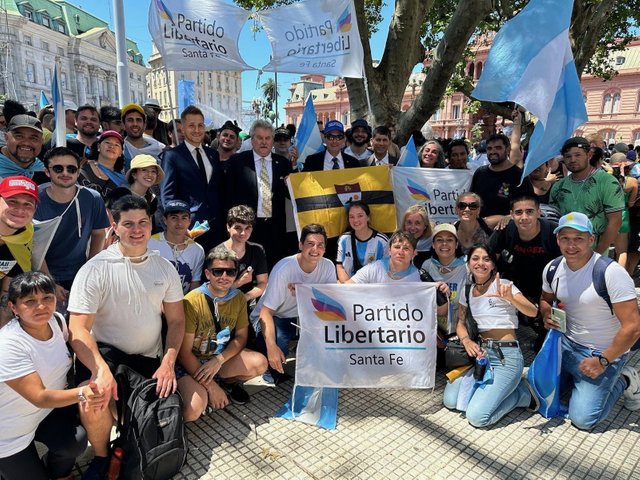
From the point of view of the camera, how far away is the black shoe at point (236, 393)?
11.3 ft

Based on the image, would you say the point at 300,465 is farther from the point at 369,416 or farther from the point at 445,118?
the point at 445,118

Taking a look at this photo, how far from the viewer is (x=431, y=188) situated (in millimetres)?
5336

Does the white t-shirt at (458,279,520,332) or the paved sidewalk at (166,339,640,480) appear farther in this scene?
the white t-shirt at (458,279,520,332)

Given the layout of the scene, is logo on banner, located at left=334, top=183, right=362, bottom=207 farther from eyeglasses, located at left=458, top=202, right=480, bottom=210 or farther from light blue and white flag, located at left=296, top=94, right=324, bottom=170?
light blue and white flag, located at left=296, top=94, right=324, bottom=170

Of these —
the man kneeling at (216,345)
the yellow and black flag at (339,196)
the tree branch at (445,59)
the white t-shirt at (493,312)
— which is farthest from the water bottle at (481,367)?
the tree branch at (445,59)

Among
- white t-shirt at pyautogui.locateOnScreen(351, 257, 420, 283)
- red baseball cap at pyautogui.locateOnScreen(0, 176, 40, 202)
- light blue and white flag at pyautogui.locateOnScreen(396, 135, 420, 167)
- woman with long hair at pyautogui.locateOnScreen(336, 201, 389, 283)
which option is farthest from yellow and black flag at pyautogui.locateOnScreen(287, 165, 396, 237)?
red baseball cap at pyautogui.locateOnScreen(0, 176, 40, 202)

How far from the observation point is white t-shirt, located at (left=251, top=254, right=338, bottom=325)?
370 cm

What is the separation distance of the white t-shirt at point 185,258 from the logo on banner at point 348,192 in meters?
1.73

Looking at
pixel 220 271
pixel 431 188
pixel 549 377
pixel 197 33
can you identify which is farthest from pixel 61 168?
pixel 549 377

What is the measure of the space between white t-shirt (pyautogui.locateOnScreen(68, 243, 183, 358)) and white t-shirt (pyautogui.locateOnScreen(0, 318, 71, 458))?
347mm

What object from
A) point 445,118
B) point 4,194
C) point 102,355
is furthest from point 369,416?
point 445,118

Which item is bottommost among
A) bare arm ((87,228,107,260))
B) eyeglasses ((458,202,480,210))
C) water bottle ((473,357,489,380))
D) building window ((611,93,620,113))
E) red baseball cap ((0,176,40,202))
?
water bottle ((473,357,489,380))

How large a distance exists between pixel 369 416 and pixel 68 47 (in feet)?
311

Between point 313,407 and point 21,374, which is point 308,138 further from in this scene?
point 21,374
